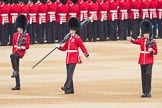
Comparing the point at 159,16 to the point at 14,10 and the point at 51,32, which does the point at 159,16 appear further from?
the point at 14,10

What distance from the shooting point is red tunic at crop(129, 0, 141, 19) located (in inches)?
1232

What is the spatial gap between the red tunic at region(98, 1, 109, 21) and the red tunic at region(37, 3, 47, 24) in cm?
204

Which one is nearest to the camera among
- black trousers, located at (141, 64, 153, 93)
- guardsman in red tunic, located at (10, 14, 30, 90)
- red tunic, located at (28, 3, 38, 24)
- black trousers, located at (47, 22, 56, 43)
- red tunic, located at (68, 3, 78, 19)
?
black trousers, located at (141, 64, 153, 93)

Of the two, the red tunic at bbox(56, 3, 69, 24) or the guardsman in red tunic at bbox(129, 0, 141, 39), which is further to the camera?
the guardsman in red tunic at bbox(129, 0, 141, 39)

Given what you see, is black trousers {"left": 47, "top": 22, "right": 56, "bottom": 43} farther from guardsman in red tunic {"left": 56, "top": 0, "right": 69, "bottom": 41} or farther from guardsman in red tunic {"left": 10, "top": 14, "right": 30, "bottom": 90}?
guardsman in red tunic {"left": 10, "top": 14, "right": 30, "bottom": 90}

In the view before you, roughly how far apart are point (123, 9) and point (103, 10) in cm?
80

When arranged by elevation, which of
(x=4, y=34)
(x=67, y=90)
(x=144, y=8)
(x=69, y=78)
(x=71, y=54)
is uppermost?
(x=144, y=8)

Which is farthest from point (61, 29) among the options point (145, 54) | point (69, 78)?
point (145, 54)

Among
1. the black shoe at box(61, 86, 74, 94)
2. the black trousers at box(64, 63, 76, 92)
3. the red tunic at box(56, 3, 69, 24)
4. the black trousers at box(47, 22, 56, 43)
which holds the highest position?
the red tunic at box(56, 3, 69, 24)

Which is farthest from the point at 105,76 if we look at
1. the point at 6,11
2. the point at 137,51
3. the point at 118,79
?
the point at 6,11

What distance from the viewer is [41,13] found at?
30172 millimetres

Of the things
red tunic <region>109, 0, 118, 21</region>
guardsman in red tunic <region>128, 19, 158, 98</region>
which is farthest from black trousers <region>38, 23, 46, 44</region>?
guardsman in red tunic <region>128, 19, 158, 98</region>

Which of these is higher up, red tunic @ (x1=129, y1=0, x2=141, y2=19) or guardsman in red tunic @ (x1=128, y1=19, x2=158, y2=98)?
red tunic @ (x1=129, y1=0, x2=141, y2=19)

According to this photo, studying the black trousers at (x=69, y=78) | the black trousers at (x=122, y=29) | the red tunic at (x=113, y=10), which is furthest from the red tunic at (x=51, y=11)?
the black trousers at (x=69, y=78)
